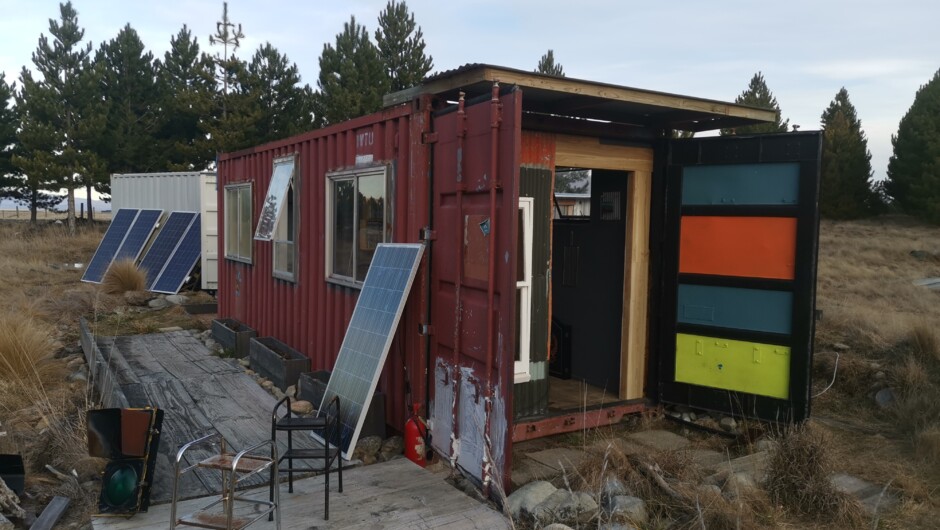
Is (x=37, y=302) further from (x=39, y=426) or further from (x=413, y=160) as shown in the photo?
(x=413, y=160)

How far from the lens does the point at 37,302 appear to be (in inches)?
449

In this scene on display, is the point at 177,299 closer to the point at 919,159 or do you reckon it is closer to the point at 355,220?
the point at 355,220

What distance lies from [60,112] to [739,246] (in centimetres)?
2840

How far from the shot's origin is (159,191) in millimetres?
17922

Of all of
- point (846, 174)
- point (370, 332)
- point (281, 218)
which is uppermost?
point (846, 174)

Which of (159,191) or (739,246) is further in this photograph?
(159,191)

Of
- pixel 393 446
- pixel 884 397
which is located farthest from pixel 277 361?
pixel 884 397

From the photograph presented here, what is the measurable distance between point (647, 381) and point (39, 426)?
17.8ft

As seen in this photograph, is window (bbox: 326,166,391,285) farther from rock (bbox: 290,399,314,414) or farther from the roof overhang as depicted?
rock (bbox: 290,399,314,414)

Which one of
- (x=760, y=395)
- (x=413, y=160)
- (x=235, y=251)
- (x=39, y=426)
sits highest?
(x=413, y=160)

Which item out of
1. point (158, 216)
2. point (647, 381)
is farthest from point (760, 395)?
point (158, 216)

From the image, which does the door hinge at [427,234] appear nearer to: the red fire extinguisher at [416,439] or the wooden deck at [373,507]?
the red fire extinguisher at [416,439]

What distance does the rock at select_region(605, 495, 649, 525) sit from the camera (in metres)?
3.84

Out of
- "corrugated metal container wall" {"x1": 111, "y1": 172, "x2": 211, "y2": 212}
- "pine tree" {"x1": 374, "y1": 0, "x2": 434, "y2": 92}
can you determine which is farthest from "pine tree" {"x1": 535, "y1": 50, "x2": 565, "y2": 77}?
"corrugated metal container wall" {"x1": 111, "y1": 172, "x2": 211, "y2": 212}
